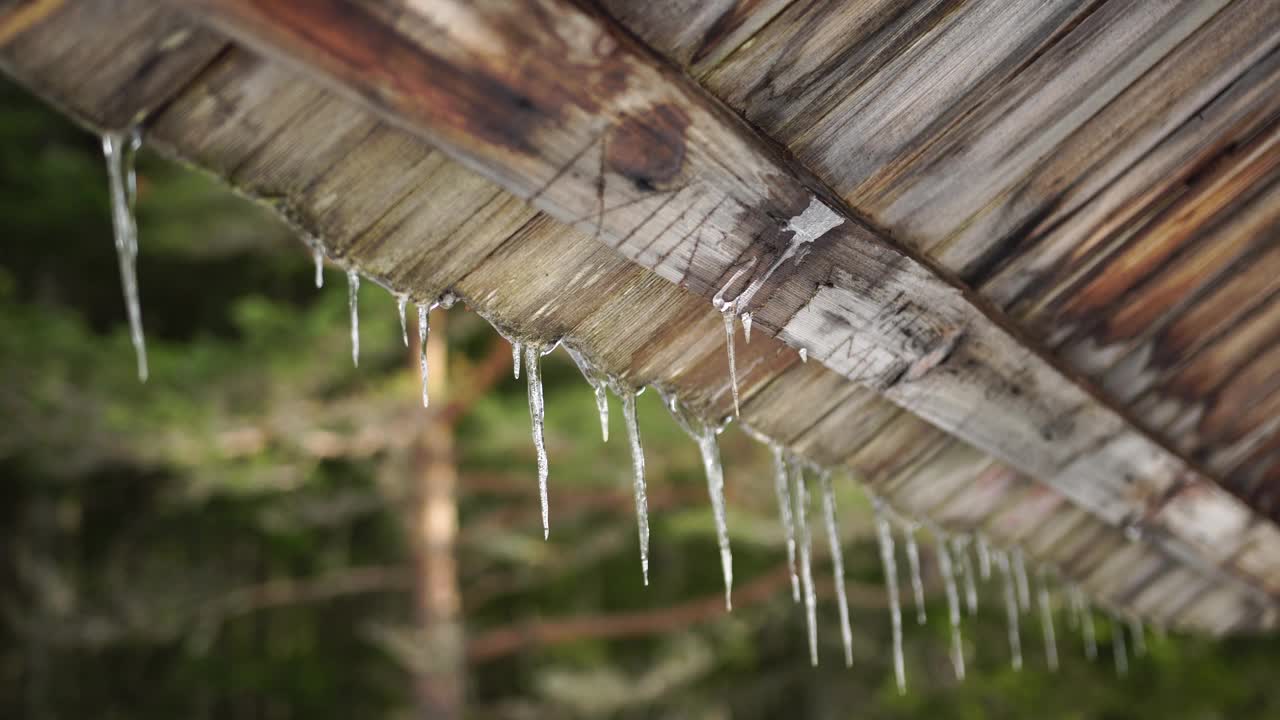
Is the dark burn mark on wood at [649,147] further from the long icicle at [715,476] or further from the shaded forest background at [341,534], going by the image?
the shaded forest background at [341,534]

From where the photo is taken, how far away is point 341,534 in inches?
472

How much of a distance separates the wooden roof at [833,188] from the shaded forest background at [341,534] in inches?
150

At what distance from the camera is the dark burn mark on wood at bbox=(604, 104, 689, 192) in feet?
3.08

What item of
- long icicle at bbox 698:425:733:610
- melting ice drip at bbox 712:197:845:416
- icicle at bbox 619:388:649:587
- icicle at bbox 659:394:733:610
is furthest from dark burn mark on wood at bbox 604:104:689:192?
long icicle at bbox 698:425:733:610

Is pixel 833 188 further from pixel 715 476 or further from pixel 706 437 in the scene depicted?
pixel 715 476

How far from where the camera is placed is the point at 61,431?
5.81m

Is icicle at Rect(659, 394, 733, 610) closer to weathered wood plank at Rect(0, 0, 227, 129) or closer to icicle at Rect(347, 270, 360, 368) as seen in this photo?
icicle at Rect(347, 270, 360, 368)

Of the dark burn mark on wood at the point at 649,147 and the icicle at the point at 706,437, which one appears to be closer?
the dark burn mark on wood at the point at 649,147

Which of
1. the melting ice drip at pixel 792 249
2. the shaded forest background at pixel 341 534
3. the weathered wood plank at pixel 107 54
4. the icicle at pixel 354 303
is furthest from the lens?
the shaded forest background at pixel 341 534

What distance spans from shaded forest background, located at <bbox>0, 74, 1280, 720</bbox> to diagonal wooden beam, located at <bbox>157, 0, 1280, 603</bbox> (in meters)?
4.00

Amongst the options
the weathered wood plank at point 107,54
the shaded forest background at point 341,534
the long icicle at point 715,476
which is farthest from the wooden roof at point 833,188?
the shaded forest background at point 341,534

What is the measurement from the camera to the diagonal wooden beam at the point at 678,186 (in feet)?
2.64

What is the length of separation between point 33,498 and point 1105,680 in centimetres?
1177

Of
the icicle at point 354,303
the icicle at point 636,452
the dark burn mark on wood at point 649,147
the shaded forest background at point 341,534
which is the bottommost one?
the icicle at point 636,452
